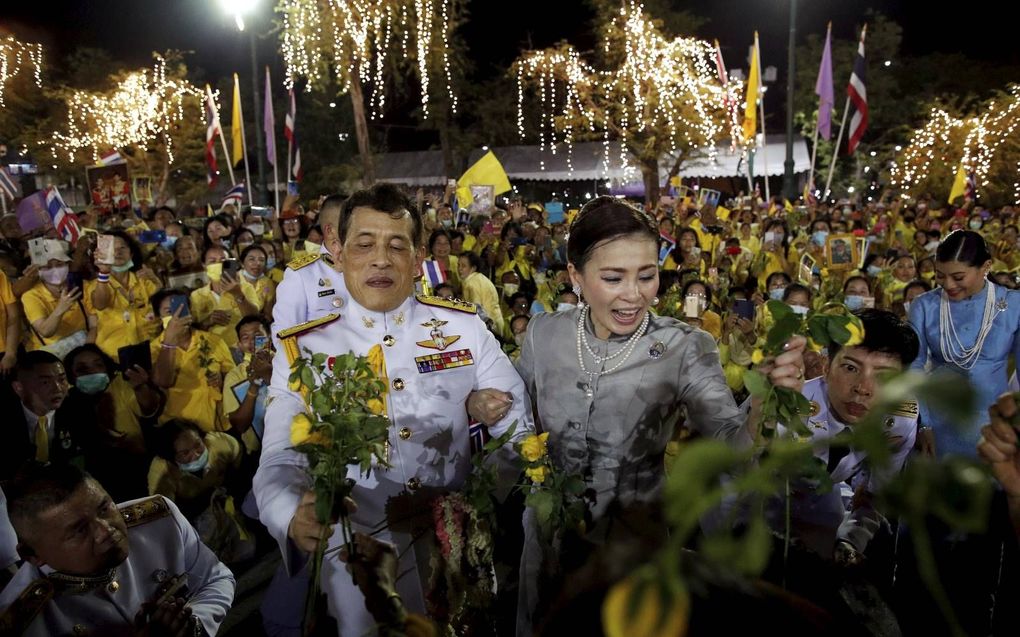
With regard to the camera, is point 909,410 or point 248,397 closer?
point 909,410

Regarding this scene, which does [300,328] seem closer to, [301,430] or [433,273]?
[301,430]

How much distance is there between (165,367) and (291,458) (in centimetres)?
377

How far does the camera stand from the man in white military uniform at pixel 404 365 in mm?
2309

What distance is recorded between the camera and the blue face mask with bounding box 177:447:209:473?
4.62 metres

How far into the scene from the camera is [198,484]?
4.67 m

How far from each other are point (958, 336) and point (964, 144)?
75.7ft

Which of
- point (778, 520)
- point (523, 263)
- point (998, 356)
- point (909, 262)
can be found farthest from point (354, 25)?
point (778, 520)

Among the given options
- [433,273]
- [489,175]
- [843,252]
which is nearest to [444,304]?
[433,273]

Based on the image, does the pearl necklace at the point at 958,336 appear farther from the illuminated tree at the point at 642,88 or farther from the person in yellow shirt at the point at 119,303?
the illuminated tree at the point at 642,88

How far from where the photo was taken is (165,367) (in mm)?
5230

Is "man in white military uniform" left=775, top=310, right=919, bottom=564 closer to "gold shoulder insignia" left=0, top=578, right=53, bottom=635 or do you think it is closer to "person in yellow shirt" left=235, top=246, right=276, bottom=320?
"gold shoulder insignia" left=0, top=578, right=53, bottom=635

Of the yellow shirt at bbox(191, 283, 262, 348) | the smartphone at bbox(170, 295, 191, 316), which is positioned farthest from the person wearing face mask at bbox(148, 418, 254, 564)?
the yellow shirt at bbox(191, 283, 262, 348)

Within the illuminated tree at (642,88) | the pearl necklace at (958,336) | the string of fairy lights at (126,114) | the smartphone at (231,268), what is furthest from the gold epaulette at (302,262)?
the string of fairy lights at (126,114)

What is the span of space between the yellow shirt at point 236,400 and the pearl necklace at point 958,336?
516 cm
